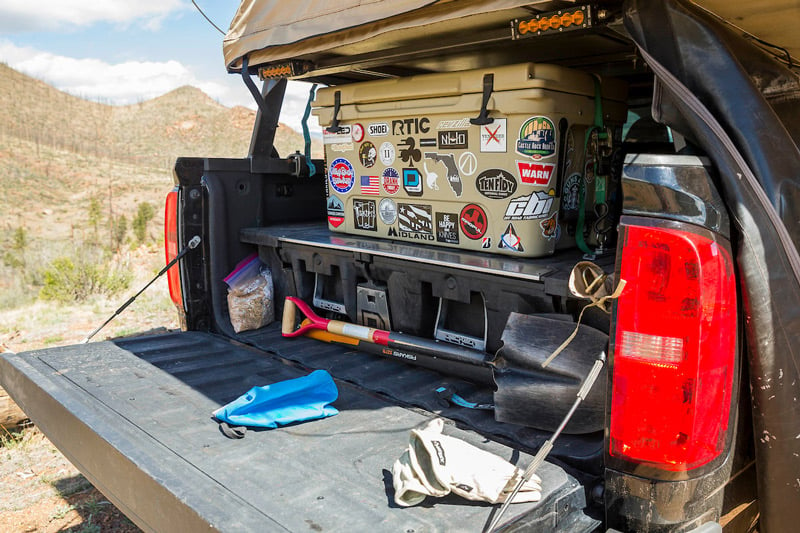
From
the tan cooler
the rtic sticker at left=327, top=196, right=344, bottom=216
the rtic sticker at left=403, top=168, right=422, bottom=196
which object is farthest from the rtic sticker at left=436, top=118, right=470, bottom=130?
the rtic sticker at left=327, top=196, right=344, bottom=216

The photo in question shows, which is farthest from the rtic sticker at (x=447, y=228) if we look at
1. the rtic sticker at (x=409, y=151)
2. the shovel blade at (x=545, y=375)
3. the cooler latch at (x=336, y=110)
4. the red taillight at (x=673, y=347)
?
the red taillight at (x=673, y=347)

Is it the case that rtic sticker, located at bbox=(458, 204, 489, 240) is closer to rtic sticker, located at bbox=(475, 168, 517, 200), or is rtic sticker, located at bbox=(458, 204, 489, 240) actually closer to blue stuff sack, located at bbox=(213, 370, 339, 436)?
rtic sticker, located at bbox=(475, 168, 517, 200)

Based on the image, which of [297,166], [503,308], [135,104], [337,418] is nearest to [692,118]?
[503,308]

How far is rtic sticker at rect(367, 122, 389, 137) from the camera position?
9.20ft

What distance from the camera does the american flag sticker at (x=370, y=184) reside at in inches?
114

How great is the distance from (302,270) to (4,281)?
35.4 feet

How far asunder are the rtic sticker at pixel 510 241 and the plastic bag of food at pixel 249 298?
132 centimetres

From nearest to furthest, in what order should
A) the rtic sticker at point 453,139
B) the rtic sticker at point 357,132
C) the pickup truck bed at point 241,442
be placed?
the pickup truck bed at point 241,442
the rtic sticker at point 453,139
the rtic sticker at point 357,132

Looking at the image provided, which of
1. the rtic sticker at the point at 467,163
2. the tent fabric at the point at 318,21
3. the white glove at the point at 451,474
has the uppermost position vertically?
the tent fabric at the point at 318,21

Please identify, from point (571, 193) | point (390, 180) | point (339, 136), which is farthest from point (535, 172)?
point (339, 136)

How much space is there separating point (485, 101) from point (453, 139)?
226 millimetres

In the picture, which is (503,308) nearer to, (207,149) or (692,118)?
(692,118)

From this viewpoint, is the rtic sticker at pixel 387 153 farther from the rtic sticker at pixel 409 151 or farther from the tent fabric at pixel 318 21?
the tent fabric at pixel 318 21

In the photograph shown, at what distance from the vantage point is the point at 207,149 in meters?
46.1
